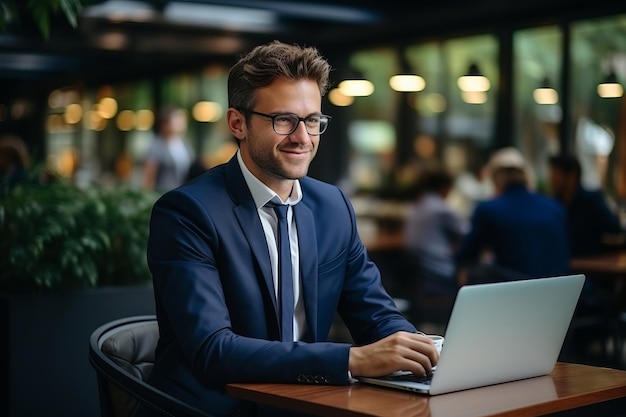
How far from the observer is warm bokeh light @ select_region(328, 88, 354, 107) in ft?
40.8

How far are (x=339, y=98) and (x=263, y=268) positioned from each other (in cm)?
1012

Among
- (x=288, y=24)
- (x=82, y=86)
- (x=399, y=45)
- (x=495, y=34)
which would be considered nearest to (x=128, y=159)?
(x=82, y=86)

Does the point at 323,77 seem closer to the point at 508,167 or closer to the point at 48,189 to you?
the point at 48,189

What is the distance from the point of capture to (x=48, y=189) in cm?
445

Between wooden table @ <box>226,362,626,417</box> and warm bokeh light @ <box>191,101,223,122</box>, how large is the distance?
1312 cm

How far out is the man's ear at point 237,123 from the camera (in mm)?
2668

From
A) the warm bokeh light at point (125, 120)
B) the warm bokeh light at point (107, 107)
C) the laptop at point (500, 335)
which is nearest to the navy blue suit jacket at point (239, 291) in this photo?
the laptop at point (500, 335)

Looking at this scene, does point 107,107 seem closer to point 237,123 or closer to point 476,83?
point 476,83

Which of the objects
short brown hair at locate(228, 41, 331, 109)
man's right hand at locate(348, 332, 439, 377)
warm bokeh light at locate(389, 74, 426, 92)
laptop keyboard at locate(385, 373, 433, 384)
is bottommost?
laptop keyboard at locate(385, 373, 433, 384)

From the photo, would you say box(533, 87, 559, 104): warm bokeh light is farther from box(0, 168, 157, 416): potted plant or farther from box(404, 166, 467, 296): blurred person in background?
box(0, 168, 157, 416): potted plant

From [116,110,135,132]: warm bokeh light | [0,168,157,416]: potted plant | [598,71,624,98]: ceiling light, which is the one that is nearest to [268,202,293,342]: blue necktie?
[0,168,157,416]: potted plant

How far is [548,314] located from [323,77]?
87cm

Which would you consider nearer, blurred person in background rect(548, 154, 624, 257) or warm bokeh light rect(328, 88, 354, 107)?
blurred person in background rect(548, 154, 624, 257)

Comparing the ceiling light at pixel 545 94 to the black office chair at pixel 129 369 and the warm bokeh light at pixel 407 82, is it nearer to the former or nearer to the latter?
the warm bokeh light at pixel 407 82
